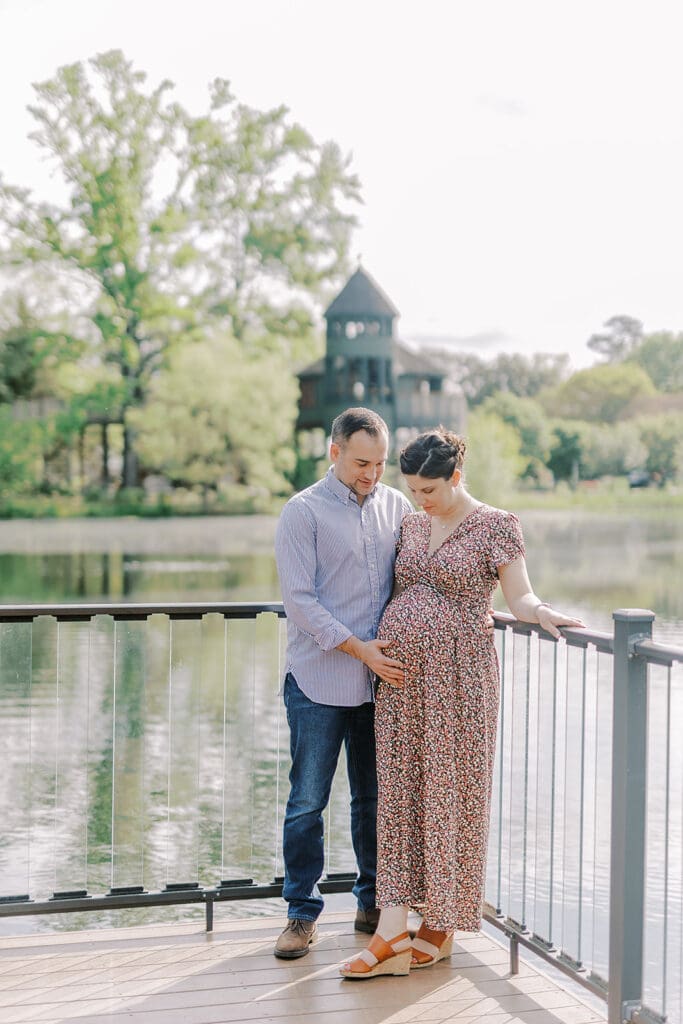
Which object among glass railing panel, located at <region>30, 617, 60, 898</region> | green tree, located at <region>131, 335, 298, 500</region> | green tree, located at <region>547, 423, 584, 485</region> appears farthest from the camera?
green tree, located at <region>547, 423, 584, 485</region>

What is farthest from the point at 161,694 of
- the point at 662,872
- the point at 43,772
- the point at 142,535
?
the point at 662,872

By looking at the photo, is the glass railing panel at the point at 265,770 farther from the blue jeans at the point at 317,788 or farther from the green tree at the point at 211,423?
the green tree at the point at 211,423

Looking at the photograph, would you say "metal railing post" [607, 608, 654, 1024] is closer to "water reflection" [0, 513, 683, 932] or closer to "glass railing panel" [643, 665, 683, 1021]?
"glass railing panel" [643, 665, 683, 1021]

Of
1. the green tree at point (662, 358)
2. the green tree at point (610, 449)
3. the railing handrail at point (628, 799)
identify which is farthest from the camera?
the green tree at point (662, 358)

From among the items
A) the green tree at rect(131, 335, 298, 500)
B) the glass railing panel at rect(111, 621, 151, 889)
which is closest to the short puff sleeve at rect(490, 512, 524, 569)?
the glass railing panel at rect(111, 621, 151, 889)

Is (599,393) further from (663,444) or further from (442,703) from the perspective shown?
(442,703)

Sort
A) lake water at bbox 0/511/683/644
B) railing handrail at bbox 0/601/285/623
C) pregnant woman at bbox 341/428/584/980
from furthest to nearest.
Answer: lake water at bbox 0/511/683/644 → railing handrail at bbox 0/601/285/623 → pregnant woman at bbox 341/428/584/980

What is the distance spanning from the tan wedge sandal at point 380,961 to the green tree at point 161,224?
105 feet

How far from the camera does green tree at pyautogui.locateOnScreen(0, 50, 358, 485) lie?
115ft

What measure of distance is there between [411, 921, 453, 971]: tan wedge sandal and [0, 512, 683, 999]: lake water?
0.56 metres

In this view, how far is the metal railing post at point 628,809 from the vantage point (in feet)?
8.64

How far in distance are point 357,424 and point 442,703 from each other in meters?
0.74

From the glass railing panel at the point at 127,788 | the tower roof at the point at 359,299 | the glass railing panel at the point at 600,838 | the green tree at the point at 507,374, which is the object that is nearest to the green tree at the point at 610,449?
the green tree at the point at 507,374

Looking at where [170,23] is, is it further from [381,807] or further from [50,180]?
[381,807]
